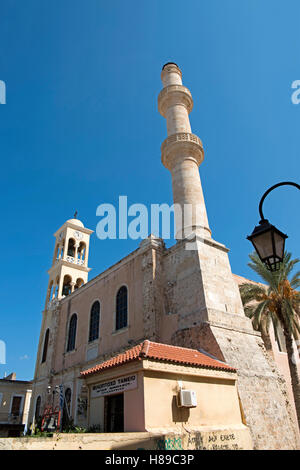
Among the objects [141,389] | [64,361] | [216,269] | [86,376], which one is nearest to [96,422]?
[86,376]

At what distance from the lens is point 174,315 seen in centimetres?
1294

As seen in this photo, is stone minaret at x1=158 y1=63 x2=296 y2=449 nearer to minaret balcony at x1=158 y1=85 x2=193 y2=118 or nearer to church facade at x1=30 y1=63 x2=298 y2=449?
church facade at x1=30 y1=63 x2=298 y2=449

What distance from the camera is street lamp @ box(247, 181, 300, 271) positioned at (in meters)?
3.77

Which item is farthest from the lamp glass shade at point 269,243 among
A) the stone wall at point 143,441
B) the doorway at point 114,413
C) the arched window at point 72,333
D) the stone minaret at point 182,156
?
the arched window at point 72,333

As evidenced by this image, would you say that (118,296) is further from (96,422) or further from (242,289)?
(96,422)

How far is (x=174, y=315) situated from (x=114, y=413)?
5.27 metres

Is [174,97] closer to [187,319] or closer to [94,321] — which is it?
[187,319]

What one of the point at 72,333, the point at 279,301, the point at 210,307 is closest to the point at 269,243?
the point at 210,307

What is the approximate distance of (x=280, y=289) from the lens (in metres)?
13.8

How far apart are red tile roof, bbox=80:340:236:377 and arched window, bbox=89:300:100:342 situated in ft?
25.6

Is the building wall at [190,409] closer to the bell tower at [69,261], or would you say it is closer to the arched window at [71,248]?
the bell tower at [69,261]
